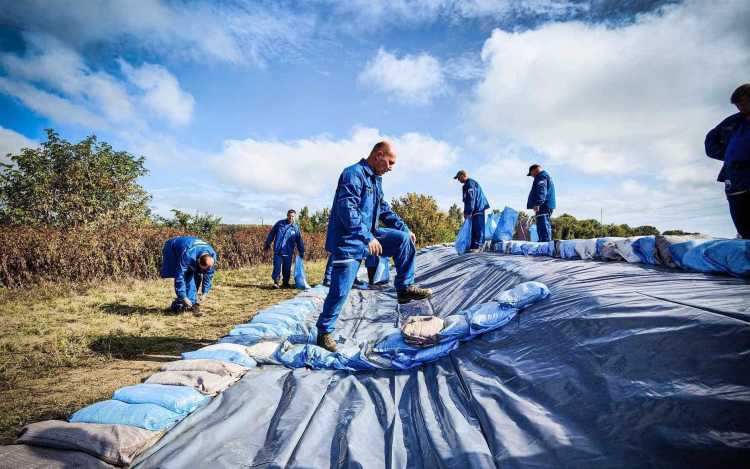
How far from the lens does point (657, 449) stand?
95cm

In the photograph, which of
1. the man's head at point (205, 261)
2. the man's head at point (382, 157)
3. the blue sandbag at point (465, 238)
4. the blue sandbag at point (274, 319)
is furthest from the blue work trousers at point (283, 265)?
the man's head at point (382, 157)

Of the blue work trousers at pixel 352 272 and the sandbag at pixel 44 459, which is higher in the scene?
the blue work trousers at pixel 352 272

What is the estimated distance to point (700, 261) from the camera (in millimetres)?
1907

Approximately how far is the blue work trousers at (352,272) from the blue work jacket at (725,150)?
2.65 m

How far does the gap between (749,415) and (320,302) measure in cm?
372

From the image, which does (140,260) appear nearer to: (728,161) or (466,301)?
(466,301)

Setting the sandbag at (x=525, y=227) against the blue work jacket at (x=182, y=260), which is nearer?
the blue work jacket at (x=182, y=260)

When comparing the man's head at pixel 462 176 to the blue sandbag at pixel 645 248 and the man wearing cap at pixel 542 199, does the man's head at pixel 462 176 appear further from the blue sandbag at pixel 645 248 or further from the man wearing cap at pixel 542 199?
the blue sandbag at pixel 645 248

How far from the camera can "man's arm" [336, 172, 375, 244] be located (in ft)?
7.49

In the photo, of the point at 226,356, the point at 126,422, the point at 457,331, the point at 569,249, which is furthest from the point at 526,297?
the point at 126,422

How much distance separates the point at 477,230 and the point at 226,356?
4647 millimetres

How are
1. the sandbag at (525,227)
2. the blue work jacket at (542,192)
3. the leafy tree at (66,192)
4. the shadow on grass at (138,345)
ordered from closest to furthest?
1. the shadow on grass at (138,345)
2. the blue work jacket at (542,192)
3. the sandbag at (525,227)
4. the leafy tree at (66,192)

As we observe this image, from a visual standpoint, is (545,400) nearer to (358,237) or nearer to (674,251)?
(358,237)

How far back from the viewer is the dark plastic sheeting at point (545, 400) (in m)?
0.99
